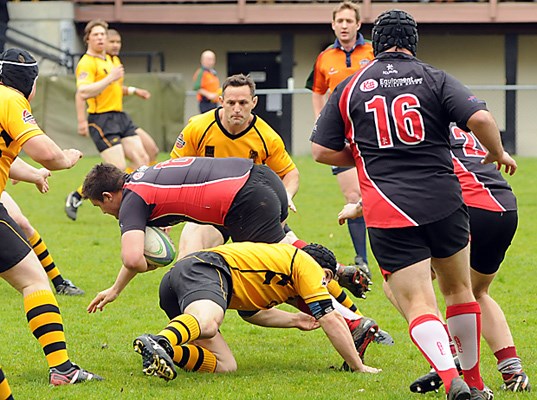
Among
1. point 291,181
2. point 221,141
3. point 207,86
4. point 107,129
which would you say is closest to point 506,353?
point 291,181

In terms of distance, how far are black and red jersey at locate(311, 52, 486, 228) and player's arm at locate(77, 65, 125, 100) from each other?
7.41 m

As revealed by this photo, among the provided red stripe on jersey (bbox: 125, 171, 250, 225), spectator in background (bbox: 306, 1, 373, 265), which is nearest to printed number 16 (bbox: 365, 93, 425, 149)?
red stripe on jersey (bbox: 125, 171, 250, 225)

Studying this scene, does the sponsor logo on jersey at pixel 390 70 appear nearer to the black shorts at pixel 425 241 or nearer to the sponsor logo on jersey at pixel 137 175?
the black shorts at pixel 425 241

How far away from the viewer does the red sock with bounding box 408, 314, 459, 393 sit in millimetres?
5160

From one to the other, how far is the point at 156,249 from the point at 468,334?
196 centimetres

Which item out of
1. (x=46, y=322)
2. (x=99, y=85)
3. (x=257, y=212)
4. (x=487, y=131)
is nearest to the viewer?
(x=487, y=131)

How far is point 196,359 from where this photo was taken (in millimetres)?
6395

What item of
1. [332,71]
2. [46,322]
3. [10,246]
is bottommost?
[46,322]

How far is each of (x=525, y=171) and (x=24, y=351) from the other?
44.9ft

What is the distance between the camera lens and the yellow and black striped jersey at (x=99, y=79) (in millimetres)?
12930

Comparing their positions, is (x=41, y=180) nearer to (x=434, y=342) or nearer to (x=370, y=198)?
(x=370, y=198)

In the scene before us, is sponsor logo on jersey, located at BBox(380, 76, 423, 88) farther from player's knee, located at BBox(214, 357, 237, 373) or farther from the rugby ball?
player's knee, located at BBox(214, 357, 237, 373)

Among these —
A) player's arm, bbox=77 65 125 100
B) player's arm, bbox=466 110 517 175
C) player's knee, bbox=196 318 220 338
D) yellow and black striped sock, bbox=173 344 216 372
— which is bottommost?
yellow and black striped sock, bbox=173 344 216 372

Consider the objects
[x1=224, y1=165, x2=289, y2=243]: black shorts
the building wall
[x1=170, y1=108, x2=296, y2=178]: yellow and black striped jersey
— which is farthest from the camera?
the building wall
